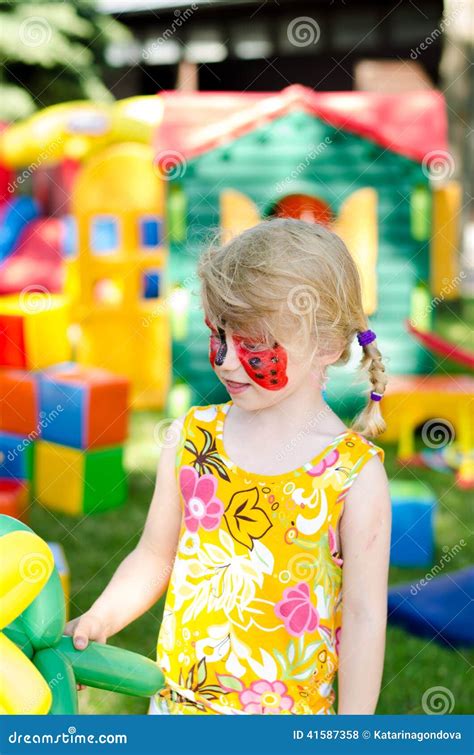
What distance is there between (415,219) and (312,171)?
57cm

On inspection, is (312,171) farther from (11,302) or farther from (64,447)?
(64,447)

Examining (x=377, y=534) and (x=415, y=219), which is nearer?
(x=377, y=534)

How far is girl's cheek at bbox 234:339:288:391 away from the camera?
1330 millimetres

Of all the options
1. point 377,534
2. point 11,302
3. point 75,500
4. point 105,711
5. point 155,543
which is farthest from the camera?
point 11,302

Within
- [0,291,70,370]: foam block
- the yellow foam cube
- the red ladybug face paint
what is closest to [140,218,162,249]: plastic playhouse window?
[0,291,70,370]: foam block

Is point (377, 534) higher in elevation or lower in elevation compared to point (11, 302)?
lower

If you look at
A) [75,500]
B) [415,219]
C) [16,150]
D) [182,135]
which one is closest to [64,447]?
[75,500]

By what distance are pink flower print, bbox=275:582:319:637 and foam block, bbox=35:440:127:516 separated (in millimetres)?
2294

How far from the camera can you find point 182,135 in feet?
16.0

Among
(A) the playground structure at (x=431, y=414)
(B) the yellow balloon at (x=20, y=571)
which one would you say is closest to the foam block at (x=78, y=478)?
(A) the playground structure at (x=431, y=414)

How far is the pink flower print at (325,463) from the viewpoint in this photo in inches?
52.6

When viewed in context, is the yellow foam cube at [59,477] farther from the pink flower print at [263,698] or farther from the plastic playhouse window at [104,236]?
the plastic playhouse window at [104,236]

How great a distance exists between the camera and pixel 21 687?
44.9 inches

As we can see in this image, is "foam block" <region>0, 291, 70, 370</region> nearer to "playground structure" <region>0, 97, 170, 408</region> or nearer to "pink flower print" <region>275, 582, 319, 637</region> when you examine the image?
"playground structure" <region>0, 97, 170, 408</region>
